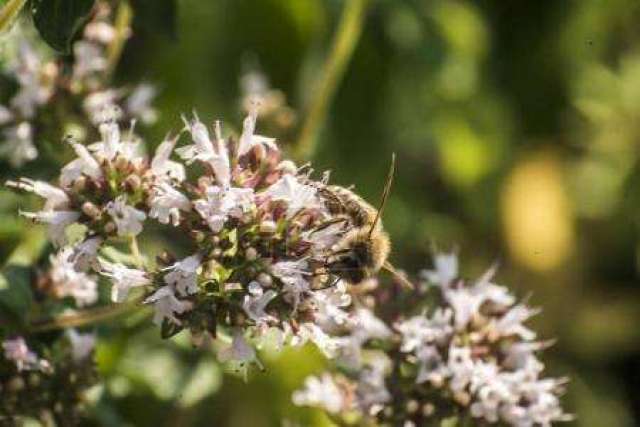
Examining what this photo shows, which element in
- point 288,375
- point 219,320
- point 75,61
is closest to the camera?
point 219,320

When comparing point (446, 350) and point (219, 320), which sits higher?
point (446, 350)

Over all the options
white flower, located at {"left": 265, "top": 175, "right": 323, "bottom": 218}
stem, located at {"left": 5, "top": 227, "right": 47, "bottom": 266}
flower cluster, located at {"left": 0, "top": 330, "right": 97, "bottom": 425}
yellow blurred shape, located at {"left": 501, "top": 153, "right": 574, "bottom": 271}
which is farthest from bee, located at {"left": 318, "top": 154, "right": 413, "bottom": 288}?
yellow blurred shape, located at {"left": 501, "top": 153, "right": 574, "bottom": 271}

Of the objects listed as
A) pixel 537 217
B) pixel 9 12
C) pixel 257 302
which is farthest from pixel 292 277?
pixel 537 217

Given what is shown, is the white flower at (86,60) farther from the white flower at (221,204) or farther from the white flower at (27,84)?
the white flower at (221,204)

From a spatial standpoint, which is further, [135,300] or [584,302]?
[584,302]

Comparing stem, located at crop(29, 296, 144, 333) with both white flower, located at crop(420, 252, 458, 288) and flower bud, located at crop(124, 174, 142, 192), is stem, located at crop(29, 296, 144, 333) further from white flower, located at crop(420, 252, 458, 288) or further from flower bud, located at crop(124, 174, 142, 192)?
white flower, located at crop(420, 252, 458, 288)

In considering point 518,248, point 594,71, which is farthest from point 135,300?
point 594,71

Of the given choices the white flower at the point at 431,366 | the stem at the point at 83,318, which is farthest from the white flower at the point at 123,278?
the white flower at the point at 431,366

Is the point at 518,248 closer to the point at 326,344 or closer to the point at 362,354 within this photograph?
the point at 362,354
